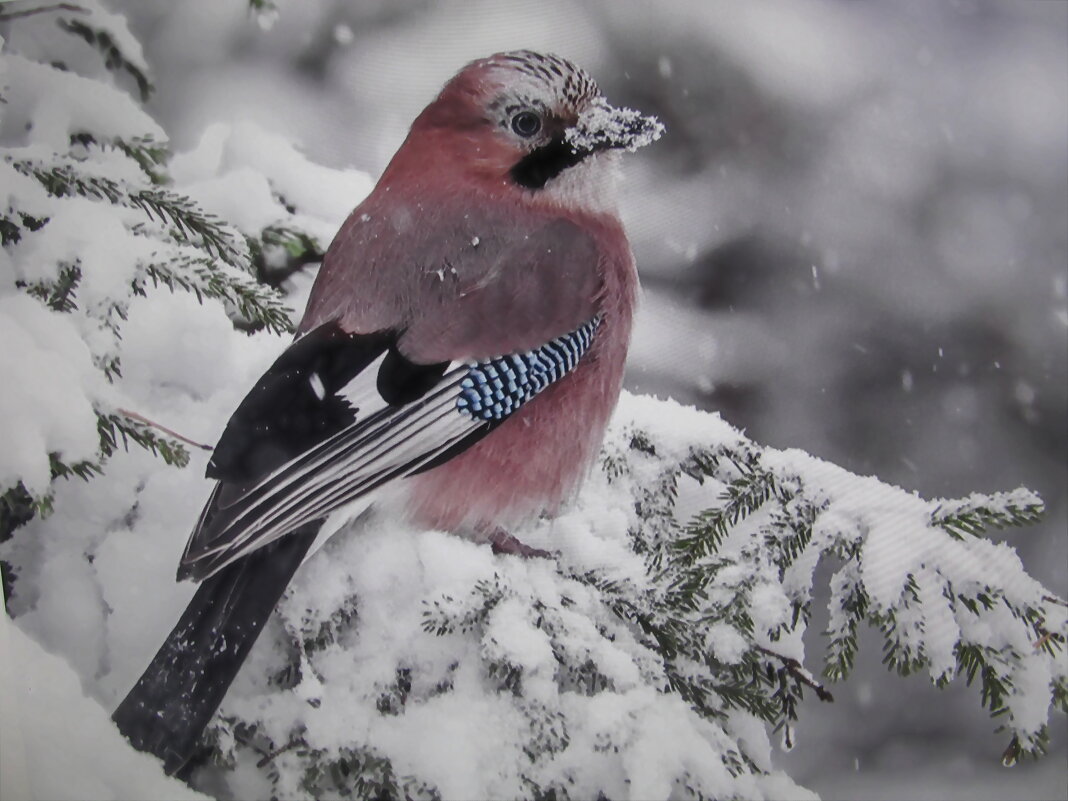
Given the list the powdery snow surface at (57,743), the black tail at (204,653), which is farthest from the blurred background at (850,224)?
the powdery snow surface at (57,743)

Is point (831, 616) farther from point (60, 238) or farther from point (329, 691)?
point (60, 238)

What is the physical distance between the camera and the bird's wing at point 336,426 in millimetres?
1245

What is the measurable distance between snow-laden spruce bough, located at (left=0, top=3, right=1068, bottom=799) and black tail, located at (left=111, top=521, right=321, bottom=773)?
→ 0.03 metres

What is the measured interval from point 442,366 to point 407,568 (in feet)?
0.95

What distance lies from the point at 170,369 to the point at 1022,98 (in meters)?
1.28

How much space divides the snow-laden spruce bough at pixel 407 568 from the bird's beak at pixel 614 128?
14.8 inches

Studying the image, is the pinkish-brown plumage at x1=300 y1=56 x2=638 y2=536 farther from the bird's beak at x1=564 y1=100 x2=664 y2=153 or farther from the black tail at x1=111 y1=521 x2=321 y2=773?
the black tail at x1=111 y1=521 x2=321 y2=773

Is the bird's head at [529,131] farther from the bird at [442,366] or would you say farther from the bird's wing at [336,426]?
the bird's wing at [336,426]

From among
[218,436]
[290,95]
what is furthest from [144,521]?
[290,95]

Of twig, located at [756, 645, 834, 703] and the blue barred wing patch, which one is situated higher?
the blue barred wing patch

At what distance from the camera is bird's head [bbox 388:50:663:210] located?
134 cm

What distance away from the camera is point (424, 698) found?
124 centimetres

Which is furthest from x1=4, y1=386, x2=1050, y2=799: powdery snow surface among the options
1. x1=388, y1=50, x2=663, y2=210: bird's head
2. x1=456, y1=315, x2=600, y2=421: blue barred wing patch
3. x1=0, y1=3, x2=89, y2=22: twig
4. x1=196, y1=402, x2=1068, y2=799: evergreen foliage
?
x1=0, y1=3, x2=89, y2=22: twig

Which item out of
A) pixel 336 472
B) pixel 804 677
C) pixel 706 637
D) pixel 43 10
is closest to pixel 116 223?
pixel 43 10
